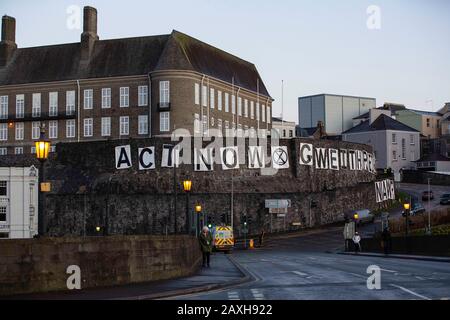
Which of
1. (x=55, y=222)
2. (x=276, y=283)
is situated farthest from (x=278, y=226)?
(x=276, y=283)

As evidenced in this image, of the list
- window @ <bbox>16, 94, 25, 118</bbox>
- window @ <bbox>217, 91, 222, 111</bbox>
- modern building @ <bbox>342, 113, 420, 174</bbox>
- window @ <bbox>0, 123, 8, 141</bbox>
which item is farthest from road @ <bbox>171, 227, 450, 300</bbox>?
modern building @ <bbox>342, 113, 420, 174</bbox>

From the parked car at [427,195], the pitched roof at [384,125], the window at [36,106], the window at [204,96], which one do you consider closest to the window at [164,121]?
the window at [204,96]

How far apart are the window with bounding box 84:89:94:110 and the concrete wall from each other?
79.8 meters

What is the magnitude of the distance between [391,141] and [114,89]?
164 ft

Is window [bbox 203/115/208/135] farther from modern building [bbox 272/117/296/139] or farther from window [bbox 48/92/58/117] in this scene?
modern building [bbox 272/117/296/139]

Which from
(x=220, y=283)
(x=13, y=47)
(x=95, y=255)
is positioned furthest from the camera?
(x=13, y=47)

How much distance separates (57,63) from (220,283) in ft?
295

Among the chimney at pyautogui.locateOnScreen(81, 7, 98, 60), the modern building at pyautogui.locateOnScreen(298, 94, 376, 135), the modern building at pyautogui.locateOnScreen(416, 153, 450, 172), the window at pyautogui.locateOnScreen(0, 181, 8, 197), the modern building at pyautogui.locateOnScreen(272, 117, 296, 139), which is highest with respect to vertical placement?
the chimney at pyautogui.locateOnScreen(81, 7, 98, 60)

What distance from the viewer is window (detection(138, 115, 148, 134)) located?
4035 inches

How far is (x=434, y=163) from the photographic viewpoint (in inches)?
5153

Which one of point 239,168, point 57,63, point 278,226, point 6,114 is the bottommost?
point 278,226

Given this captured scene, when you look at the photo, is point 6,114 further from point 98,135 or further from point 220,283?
point 220,283

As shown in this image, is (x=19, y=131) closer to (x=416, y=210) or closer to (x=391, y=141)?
(x=416, y=210)

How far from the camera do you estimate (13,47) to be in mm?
115250
